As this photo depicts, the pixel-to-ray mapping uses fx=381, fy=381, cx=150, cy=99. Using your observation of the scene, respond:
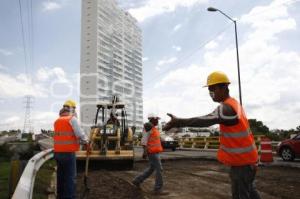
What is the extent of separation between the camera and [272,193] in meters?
8.46

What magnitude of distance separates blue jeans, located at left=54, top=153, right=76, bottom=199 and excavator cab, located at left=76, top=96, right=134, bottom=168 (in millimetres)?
7295

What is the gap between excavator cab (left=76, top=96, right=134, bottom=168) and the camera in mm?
14758

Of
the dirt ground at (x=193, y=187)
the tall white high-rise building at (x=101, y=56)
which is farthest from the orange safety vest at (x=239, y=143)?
the tall white high-rise building at (x=101, y=56)

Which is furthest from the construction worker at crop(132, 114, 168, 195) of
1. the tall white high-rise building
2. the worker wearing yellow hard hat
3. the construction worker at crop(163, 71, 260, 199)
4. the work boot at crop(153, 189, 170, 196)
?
the tall white high-rise building

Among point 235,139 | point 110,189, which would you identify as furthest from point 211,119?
point 110,189

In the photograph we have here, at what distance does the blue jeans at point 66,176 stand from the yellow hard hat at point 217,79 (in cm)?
383

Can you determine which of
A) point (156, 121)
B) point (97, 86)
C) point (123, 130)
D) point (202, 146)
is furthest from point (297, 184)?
point (97, 86)

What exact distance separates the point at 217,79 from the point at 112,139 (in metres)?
12.1

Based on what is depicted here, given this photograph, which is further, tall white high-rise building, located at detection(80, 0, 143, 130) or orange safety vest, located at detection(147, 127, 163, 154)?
tall white high-rise building, located at detection(80, 0, 143, 130)

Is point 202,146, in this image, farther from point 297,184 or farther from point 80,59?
point 80,59

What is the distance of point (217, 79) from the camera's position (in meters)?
4.34

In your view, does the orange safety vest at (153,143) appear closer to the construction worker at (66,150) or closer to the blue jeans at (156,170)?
the blue jeans at (156,170)

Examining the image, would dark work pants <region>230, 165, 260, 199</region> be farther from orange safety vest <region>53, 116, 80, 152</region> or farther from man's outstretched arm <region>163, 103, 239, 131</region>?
orange safety vest <region>53, 116, 80, 152</region>

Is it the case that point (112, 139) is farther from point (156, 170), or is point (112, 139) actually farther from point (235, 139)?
point (235, 139)
